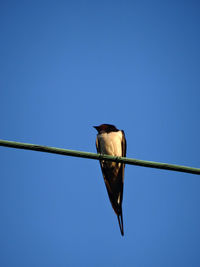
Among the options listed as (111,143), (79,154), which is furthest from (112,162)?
(79,154)

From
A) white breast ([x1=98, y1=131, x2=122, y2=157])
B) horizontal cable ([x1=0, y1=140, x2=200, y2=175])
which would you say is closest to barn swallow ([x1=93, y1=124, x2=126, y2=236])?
white breast ([x1=98, y1=131, x2=122, y2=157])

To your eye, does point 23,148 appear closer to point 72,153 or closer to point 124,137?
point 72,153

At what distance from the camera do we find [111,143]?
6.39 meters

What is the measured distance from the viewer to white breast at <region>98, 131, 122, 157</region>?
635 cm

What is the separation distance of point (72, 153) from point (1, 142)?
0.66 meters

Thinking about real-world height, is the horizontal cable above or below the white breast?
below

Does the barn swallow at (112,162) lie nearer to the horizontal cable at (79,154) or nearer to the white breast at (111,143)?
the white breast at (111,143)

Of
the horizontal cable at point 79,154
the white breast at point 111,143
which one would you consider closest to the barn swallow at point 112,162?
the white breast at point 111,143

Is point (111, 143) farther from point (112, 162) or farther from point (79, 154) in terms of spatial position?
point (79, 154)

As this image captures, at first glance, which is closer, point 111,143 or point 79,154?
point 79,154

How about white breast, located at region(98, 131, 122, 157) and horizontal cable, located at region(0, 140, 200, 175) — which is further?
white breast, located at region(98, 131, 122, 157)

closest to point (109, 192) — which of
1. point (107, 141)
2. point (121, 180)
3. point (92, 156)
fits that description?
point (121, 180)

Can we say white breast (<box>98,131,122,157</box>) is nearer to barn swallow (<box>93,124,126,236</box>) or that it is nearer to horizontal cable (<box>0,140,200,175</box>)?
barn swallow (<box>93,124,126,236</box>)

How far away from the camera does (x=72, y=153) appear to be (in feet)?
8.93
